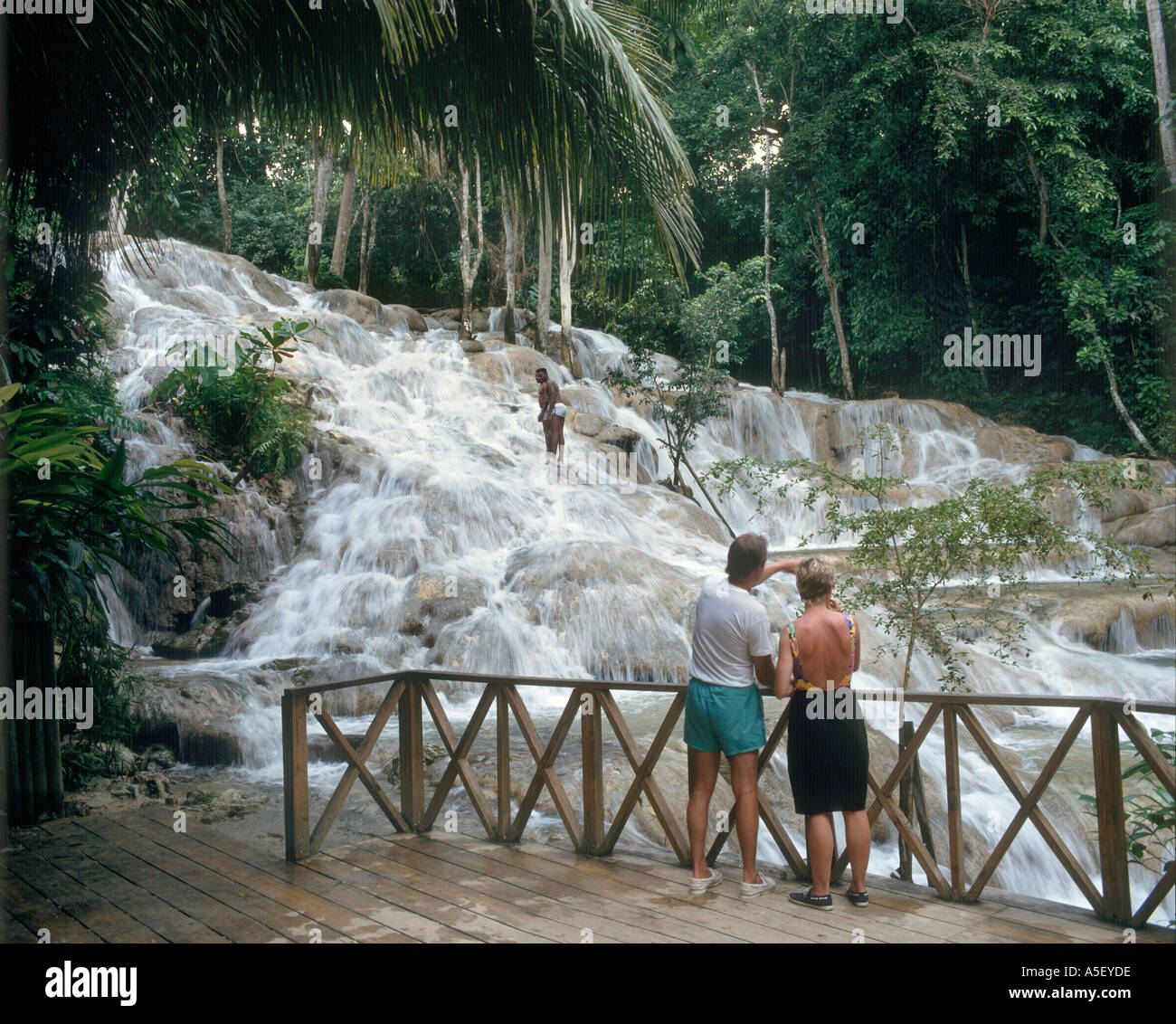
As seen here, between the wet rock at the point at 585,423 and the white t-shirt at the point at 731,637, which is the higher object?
the wet rock at the point at 585,423

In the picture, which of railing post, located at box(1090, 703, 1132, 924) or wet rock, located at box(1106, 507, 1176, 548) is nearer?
railing post, located at box(1090, 703, 1132, 924)

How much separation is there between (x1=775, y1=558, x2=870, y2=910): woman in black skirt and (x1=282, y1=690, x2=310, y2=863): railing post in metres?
2.49

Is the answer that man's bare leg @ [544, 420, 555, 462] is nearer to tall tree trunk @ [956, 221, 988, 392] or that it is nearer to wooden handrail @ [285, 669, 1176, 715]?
wooden handrail @ [285, 669, 1176, 715]

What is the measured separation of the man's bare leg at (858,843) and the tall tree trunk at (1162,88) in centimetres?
2014

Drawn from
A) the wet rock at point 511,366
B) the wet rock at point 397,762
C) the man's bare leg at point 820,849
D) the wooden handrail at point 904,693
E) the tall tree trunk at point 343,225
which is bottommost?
the wet rock at point 397,762

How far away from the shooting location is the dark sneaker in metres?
4.15

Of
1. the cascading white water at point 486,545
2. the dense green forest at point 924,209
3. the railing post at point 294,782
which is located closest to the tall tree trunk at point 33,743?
the railing post at point 294,782

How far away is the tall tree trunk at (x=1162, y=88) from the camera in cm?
1933

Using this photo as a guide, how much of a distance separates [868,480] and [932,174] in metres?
18.2

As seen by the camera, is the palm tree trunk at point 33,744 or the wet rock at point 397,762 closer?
the palm tree trunk at point 33,744

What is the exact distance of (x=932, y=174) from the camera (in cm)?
2319

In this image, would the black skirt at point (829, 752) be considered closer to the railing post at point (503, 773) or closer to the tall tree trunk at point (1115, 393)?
the railing post at point (503, 773)

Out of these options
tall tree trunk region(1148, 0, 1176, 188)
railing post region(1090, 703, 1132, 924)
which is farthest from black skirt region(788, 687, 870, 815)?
tall tree trunk region(1148, 0, 1176, 188)
